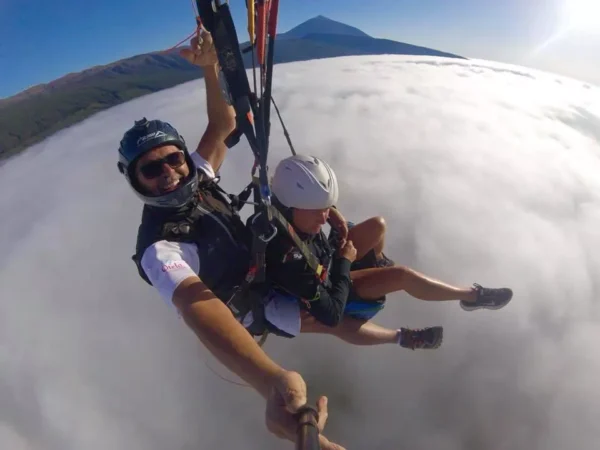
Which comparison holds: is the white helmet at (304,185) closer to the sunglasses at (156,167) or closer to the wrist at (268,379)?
the sunglasses at (156,167)

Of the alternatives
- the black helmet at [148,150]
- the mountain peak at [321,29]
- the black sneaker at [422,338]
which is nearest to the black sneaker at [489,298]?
the black sneaker at [422,338]

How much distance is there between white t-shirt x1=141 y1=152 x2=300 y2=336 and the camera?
1.49 m

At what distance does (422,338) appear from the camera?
280cm

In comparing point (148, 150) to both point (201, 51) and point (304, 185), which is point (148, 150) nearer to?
point (201, 51)

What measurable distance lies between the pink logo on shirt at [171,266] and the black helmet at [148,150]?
0.42m

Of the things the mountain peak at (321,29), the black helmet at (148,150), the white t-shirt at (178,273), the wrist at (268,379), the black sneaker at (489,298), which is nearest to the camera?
the wrist at (268,379)

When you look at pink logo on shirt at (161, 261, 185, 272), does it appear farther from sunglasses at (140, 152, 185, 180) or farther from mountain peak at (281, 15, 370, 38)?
mountain peak at (281, 15, 370, 38)

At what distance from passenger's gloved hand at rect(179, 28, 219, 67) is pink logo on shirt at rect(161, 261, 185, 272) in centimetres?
110

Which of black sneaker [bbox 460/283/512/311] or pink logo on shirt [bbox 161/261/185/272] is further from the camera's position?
black sneaker [bbox 460/283/512/311]

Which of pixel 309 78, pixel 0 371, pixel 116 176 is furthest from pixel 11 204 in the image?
pixel 309 78

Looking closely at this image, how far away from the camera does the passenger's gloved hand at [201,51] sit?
2.07 m

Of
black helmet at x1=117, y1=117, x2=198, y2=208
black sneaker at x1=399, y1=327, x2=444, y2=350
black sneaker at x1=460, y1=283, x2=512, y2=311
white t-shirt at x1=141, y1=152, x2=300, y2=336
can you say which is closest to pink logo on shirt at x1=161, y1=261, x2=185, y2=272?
white t-shirt at x1=141, y1=152, x2=300, y2=336

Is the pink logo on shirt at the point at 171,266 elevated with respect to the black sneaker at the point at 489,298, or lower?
elevated

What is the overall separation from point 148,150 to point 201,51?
61 centimetres
